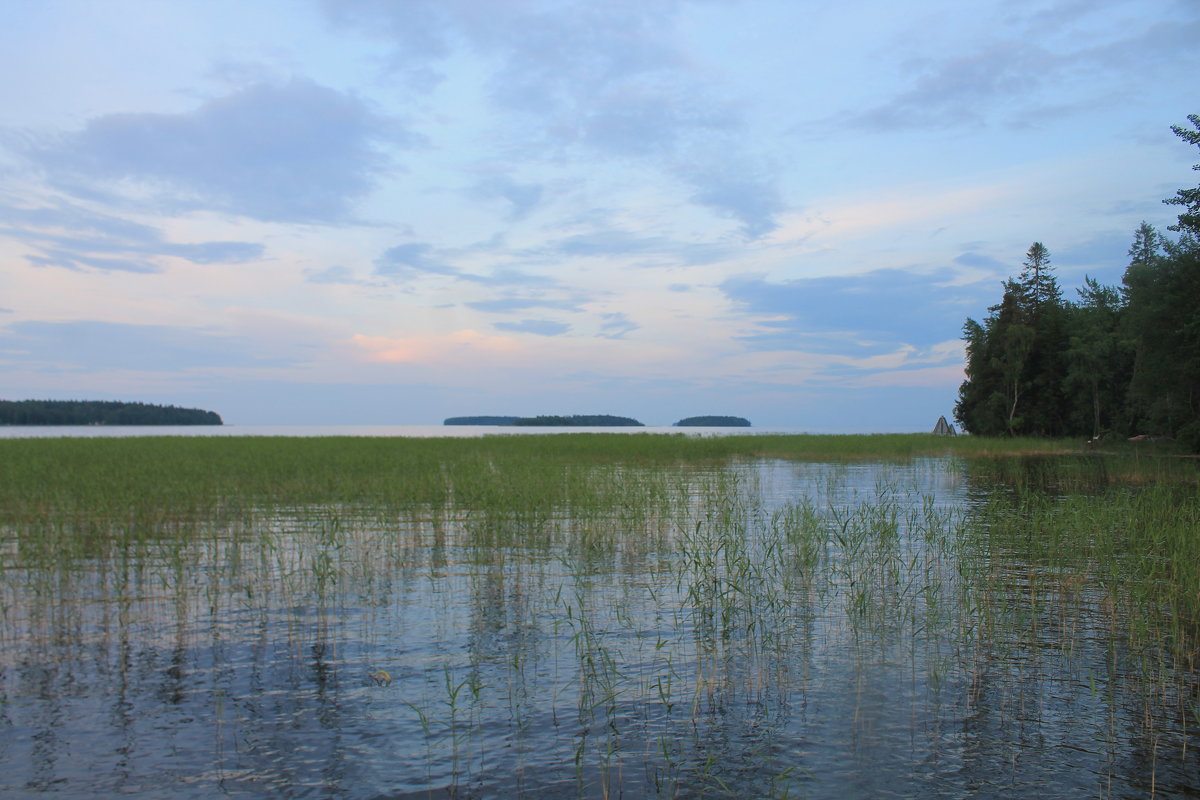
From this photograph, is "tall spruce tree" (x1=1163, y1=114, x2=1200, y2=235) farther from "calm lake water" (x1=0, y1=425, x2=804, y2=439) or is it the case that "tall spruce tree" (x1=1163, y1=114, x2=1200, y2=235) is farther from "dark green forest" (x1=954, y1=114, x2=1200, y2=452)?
"calm lake water" (x1=0, y1=425, x2=804, y2=439)

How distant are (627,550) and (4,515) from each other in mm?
A: 13484

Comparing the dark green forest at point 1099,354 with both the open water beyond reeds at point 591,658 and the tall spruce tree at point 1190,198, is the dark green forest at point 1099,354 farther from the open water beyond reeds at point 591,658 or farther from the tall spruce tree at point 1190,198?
the open water beyond reeds at point 591,658

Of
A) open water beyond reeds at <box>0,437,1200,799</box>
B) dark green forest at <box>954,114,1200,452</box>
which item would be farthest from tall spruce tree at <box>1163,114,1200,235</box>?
open water beyond reeds at <box>0,437,1200,799</box>

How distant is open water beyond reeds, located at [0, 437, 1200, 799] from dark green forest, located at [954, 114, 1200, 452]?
2825 cm

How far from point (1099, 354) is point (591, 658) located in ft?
197

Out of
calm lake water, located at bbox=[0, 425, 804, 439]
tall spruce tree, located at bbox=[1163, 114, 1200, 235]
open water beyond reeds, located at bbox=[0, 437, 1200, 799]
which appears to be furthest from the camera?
calm lake water, located at bbox=[0, 425, 804, 439]

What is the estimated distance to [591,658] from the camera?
26.2 feet

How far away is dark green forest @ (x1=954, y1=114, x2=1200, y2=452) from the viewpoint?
3853cm

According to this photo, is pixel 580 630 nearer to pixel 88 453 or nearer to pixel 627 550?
pixel 627 550

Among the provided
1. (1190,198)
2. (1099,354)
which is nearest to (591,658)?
(1190,198)

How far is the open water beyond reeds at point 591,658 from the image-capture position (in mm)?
5941

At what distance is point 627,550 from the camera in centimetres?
1390

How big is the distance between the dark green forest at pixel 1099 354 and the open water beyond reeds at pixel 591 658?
92.7 ft

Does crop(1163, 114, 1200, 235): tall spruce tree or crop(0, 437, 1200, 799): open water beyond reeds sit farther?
crop(1163, 114, 1200, 235): tall spruce tree
